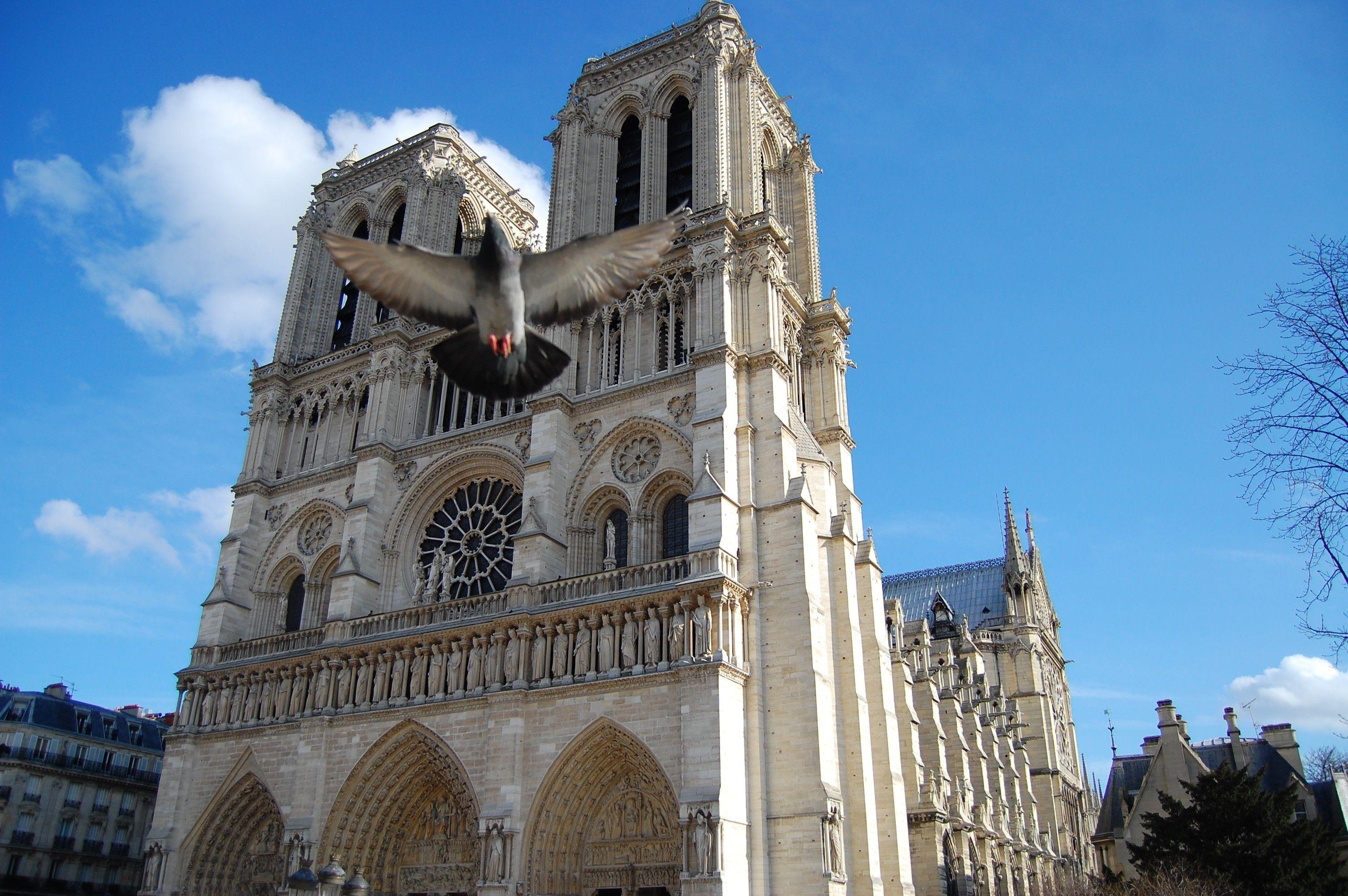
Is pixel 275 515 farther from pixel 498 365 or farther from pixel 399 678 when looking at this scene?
pixel 498 365

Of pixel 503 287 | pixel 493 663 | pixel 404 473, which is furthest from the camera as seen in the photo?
pixel 404 473

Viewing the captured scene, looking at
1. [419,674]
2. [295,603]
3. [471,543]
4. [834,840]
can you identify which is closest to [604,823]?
[834,840]

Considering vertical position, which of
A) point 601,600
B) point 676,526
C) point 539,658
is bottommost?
point 539,658

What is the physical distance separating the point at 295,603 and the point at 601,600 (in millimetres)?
12706

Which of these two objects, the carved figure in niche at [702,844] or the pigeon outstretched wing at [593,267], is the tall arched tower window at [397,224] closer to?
the carved figure in niche at [702,844]

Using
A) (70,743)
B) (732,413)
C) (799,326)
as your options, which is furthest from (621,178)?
(70,743)

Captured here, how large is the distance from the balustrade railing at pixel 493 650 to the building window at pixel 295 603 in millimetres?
2747

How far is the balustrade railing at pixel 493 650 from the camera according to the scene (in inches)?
858

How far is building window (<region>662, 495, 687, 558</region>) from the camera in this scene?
24969 mm

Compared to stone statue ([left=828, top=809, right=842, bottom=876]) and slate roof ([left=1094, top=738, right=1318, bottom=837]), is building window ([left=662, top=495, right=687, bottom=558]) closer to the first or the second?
stone statue ([left=828, top=809, right=842, bottom=876])

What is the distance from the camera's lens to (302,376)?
33.3 m

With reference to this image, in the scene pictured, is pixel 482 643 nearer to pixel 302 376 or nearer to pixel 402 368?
pixel 402 368

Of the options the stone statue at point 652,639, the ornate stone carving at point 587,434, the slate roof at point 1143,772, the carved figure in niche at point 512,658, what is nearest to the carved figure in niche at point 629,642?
the stone statue at point 652,639

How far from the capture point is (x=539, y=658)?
23109 millimetres
